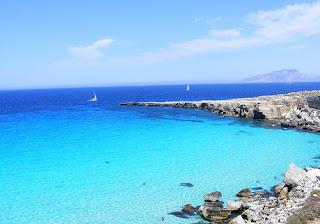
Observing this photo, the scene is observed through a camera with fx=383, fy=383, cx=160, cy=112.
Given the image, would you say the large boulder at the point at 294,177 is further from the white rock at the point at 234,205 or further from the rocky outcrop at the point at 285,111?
the rocky outcrop at the point at 285,111

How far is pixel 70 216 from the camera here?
27.4 m

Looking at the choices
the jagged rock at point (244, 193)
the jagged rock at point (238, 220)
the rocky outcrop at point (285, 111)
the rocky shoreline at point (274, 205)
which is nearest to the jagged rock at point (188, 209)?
the rocky shoreline at point (274, 205)

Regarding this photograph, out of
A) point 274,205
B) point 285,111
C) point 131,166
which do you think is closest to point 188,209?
point 274,205

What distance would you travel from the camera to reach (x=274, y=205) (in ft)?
89.1

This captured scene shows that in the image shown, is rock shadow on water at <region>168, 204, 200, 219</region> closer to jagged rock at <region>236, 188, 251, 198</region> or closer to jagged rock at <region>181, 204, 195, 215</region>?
jagged rock at <region>181, 204, 195, 215</region>

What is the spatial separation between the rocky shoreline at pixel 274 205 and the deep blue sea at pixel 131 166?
5.01 ft

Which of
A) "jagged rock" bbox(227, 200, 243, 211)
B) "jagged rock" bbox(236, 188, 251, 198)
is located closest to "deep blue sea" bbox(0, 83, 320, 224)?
"jagged rock" bbox(236, 188, 251, 198)

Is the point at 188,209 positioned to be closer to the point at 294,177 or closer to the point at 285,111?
the point at 294,177

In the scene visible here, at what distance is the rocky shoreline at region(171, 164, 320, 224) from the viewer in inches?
902

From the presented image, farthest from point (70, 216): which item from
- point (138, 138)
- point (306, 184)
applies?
point (138, 138)

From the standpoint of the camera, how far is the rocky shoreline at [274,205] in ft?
75.2

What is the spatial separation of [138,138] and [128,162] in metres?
15.4

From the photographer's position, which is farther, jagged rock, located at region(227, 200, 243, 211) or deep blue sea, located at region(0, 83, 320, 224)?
deep blue sea, located at region(0, 83, 320, 224)

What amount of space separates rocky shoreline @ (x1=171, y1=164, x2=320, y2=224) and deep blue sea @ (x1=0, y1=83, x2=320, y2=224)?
5.01 ft
